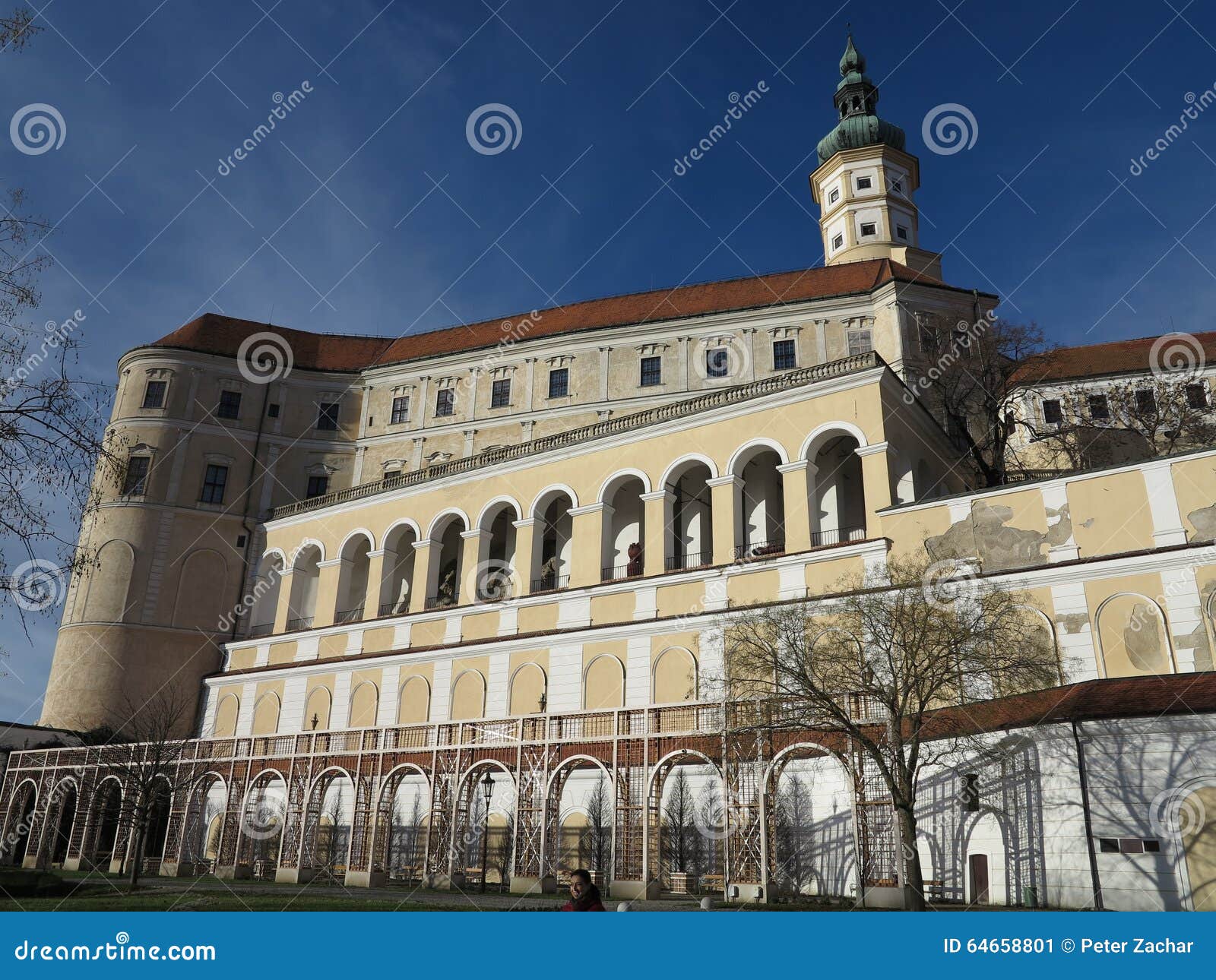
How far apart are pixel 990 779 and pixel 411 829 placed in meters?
17.3

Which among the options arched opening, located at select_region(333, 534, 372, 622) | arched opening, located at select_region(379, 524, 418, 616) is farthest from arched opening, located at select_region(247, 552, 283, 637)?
arched opening, located at select_region(379, 524, 418, 616)

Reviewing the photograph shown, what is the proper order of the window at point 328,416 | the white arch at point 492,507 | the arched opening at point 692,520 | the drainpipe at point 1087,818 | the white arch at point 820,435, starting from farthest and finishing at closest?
the window at point 328,416
the white arch at point 492,507
the arched opening at point 692,520
the white arch at point 820,435
the drainpipe at point 1087,818

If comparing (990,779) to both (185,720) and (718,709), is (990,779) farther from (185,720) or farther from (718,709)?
(185,720)

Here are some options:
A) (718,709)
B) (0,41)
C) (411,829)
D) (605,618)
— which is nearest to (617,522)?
(605,618)

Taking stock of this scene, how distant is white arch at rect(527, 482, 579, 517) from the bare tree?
1286 cm

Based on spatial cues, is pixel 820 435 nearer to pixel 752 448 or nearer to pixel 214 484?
pixel 752 448

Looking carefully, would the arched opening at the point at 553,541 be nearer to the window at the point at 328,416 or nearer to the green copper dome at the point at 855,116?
the window at the point at 328,416

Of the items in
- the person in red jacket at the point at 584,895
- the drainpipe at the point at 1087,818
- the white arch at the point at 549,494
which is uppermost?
the white arch at the point at 549,494

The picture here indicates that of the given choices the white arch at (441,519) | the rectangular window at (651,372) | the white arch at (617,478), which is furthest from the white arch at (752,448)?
the rectangular window at (651,372)

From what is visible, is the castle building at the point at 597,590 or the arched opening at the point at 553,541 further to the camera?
the arched opening at the point at 553,541

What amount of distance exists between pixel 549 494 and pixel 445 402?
1548cm

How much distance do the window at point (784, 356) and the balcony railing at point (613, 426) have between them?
6.25m

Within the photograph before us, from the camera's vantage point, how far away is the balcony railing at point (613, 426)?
28.7 meters

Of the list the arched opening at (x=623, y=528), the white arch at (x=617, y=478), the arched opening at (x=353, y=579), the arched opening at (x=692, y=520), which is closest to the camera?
the white arch at (x=617, y=478)
